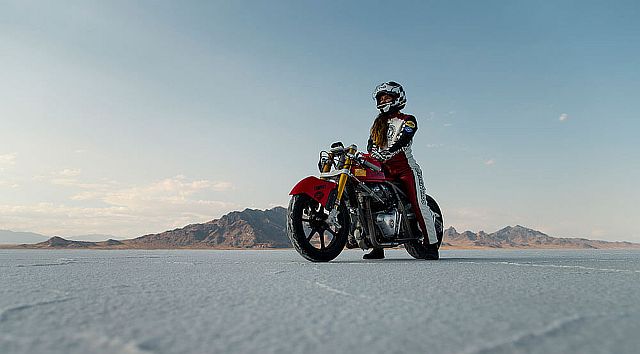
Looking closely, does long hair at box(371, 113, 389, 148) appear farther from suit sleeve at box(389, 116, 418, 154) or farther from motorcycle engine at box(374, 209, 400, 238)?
motorcycle engine at box(374, 209, 400, 238)

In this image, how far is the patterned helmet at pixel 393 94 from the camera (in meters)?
5.38

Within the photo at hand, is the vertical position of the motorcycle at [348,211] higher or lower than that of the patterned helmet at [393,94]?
lower

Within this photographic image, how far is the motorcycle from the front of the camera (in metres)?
4.19

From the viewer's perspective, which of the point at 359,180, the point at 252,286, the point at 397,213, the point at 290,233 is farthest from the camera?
the point at 397,213

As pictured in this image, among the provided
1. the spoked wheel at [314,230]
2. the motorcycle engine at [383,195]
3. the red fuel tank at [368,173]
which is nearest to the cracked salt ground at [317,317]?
the spoked wheel at [314,230]

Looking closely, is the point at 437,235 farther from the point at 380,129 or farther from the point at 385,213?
the point at 380,129

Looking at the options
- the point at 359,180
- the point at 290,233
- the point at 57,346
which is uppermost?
the point at 359,180

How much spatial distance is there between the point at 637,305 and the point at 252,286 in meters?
1.45

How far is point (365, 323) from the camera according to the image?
1225 mm

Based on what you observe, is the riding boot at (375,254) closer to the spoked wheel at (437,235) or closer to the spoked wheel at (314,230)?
the spoked wheel at (437,235)

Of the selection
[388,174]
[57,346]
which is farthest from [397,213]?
[57,346]

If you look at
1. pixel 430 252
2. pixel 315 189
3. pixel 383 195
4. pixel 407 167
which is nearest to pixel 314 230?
pixel 315 189

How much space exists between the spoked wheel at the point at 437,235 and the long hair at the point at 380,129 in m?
1.03

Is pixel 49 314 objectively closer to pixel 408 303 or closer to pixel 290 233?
pixel 408 303
